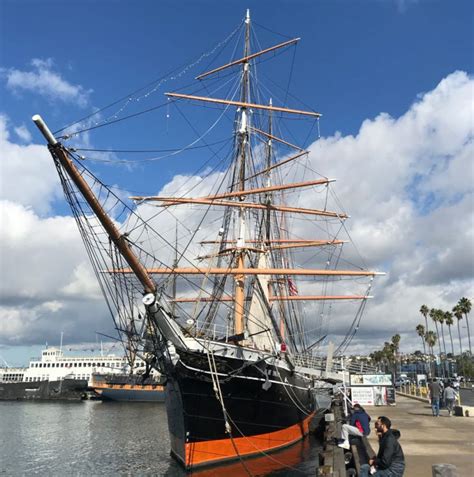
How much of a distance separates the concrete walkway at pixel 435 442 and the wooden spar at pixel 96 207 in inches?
348

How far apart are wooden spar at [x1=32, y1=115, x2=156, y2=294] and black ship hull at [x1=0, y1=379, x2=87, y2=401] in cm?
6672

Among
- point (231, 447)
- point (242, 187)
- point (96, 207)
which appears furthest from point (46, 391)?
point (96, 207)

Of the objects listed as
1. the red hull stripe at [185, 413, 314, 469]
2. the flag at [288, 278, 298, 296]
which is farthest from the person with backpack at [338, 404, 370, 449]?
the flag at [288, 278, 298, 296]

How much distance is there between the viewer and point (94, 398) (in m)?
74.2

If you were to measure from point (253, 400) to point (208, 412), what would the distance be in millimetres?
1865

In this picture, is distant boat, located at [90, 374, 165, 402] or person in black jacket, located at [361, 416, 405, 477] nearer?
person in black jacket, located at [361, 416, 405, 477]

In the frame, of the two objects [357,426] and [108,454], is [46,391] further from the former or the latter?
[357,426]

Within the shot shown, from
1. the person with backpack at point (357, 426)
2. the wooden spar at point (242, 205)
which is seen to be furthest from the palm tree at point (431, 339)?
the person with backpack at point (357, 426)

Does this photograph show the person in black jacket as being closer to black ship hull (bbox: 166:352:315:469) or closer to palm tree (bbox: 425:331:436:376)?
black ship hull (bbox: 166:352:315:469)

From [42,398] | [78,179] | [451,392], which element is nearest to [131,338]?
[78,179]

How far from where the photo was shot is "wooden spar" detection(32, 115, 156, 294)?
12.3 m

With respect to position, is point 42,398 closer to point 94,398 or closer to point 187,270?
point 94,398

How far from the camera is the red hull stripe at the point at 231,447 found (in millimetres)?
15953

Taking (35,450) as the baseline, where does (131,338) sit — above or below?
above
